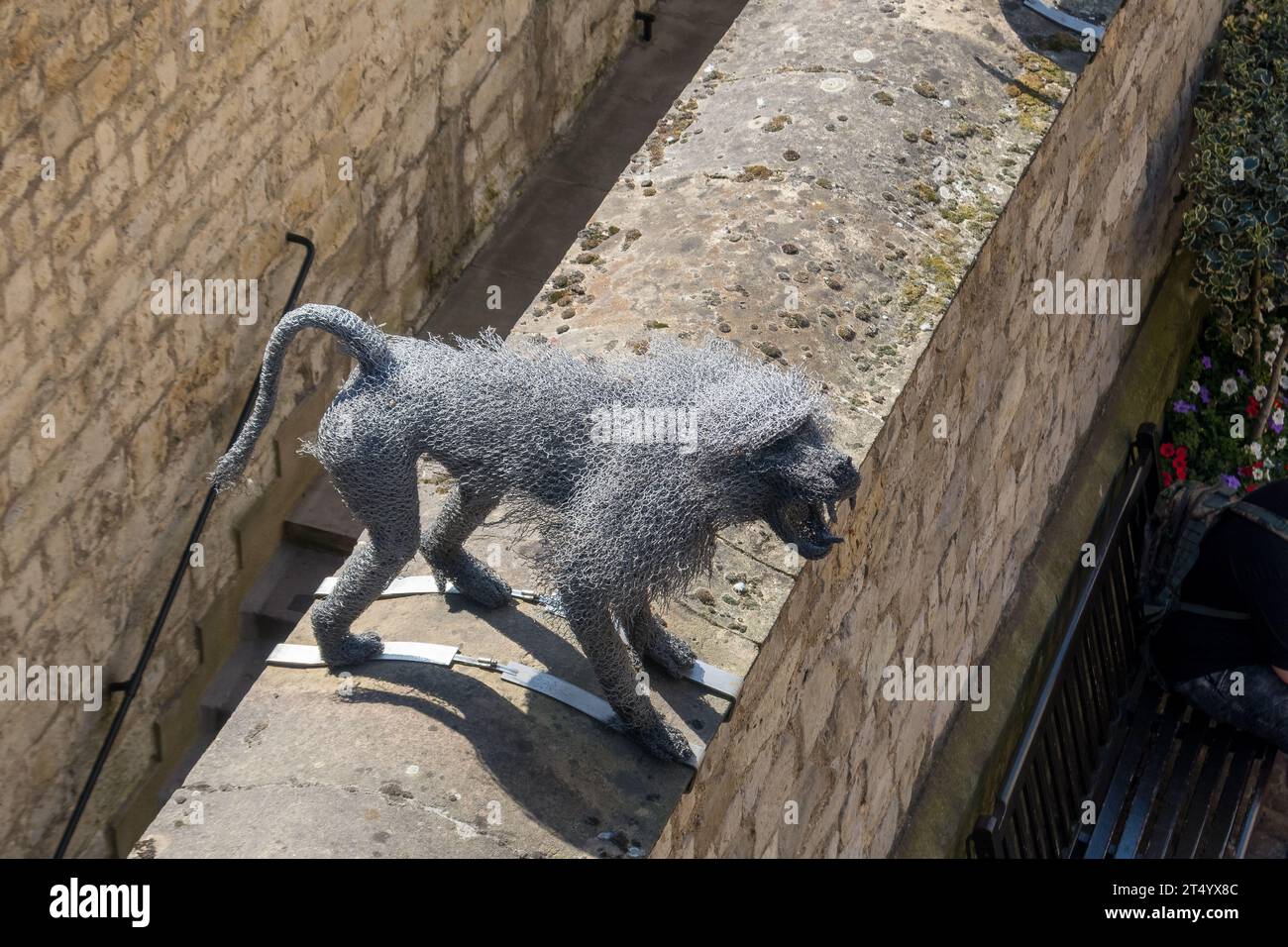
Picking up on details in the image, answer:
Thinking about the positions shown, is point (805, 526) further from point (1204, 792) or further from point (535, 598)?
point (1204, 792)

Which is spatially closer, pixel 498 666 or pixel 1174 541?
pixel 498 666

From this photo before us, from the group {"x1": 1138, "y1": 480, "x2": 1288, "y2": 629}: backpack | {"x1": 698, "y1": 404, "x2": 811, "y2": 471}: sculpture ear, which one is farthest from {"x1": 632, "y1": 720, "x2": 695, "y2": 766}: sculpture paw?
{"x1": 1138, "y1": 480, "x2": 1288, "y2": 629}: backpack

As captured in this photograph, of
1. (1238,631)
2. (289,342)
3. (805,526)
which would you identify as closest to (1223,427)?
(1238,631)

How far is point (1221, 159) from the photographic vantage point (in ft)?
23.7

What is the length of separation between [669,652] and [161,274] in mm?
2327

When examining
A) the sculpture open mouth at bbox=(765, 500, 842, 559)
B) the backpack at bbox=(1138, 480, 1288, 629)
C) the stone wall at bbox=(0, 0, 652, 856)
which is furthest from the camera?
the backpack at bbox=(1138, 480, 1288, 629)

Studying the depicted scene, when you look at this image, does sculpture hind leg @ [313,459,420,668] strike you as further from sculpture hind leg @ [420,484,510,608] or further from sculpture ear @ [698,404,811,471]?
sculpture ear @ [698,404,811,471]

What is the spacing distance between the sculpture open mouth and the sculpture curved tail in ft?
2.70

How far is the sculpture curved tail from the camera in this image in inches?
144

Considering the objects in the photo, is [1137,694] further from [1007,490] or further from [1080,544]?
[1007,490]

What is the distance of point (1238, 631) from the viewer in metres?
7.12

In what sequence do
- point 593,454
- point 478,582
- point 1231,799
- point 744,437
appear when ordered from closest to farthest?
point 744,437 < point 593,454 < point 478,582 < point 1231,799

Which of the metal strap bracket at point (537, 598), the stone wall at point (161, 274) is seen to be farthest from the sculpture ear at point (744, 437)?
the stone wall at point (161, 274)

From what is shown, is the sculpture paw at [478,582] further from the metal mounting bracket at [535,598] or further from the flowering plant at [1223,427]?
the flowering plant at [1223,427]
